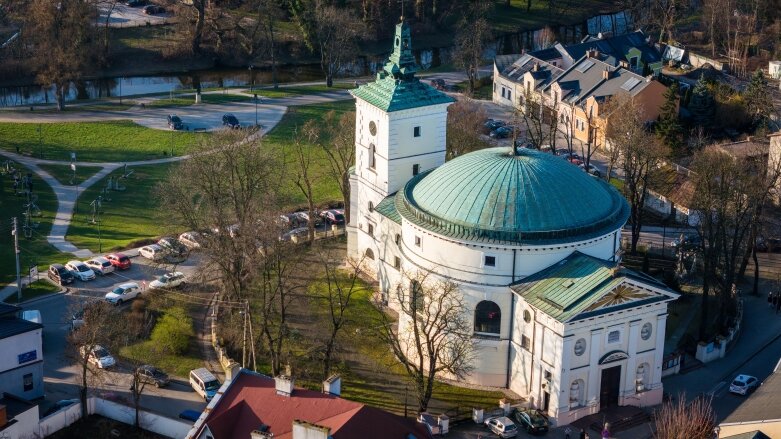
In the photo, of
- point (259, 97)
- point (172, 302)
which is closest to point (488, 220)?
point (172, 302)

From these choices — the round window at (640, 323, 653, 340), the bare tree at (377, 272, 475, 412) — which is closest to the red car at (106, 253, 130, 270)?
the bare tree at (377, 272, 475, 412)

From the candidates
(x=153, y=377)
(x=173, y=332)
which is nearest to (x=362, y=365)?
Answer: (x=173, y=332)

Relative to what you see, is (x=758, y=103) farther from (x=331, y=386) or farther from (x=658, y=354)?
(x=331, y=386)

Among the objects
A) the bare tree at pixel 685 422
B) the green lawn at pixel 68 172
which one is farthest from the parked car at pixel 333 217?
the bare tree at pixel 685 422

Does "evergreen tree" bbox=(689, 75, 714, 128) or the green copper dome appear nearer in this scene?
the green copper dome

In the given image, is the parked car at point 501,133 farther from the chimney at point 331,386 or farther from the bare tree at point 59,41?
the chimney at point 331,386

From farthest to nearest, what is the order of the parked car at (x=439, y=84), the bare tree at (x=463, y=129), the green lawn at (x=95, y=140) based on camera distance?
the parked car at (x=439, y=84), the green lawn at (x=95, y=140), the bare tree at (x=463, y=129)

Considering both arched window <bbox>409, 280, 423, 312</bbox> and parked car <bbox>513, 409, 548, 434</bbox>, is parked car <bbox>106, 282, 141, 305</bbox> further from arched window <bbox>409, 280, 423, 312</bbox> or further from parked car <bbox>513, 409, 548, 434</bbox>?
parked car <bbox>513, 409, 548, 434</bbox>
